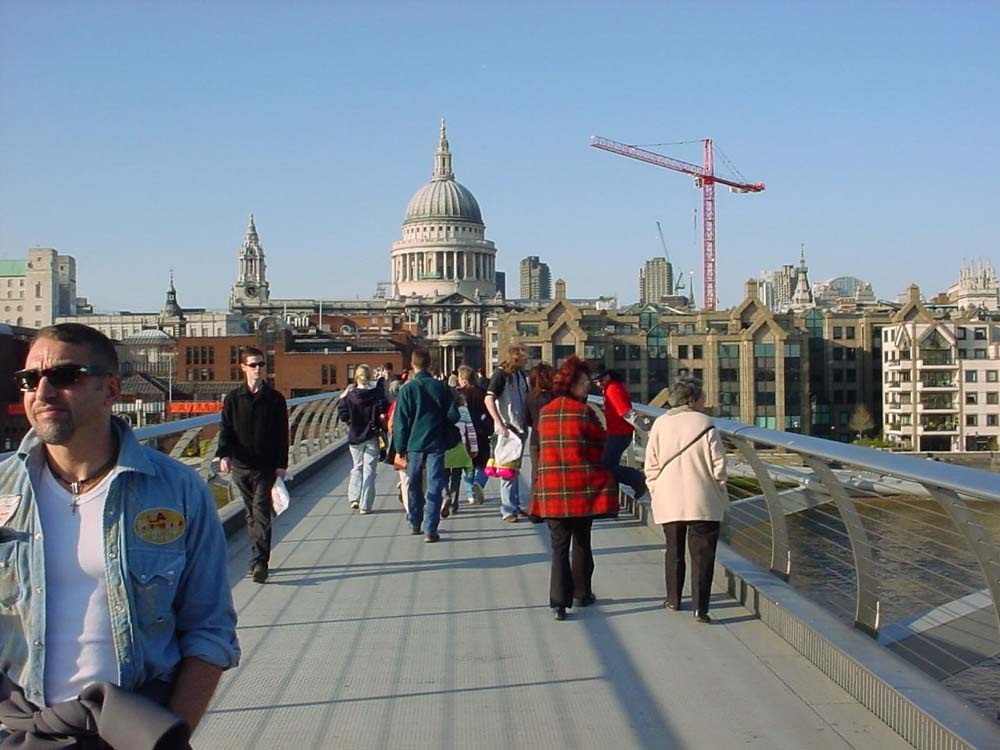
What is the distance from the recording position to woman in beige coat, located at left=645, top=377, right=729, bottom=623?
649 cm

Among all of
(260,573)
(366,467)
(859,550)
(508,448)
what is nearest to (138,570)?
(859,550)

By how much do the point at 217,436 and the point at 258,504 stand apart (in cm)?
89

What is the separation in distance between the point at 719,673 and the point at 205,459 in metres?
5.56

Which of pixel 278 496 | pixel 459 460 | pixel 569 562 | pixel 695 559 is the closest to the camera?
pixel 695 559

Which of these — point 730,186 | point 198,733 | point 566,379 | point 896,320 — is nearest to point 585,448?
point 566,379

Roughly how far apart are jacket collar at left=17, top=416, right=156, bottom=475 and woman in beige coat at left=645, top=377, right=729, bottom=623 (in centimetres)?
409

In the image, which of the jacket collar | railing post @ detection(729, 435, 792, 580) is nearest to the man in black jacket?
railing post @ detection(729, 435, 792, 580)

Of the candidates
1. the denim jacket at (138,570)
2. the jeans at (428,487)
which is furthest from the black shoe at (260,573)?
the denim jacket at (138,570)

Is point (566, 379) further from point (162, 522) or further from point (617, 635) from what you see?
point (162, 522)

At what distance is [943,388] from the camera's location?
67.1 m

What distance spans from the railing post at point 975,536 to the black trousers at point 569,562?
2820 millimetres

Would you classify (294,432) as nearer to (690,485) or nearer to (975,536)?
(690,485)

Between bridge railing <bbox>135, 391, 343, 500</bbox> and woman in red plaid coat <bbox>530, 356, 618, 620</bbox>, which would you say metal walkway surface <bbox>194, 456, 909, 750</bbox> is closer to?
woman in red plaid coat <bbox>530, 356, 618, 620</bbox>

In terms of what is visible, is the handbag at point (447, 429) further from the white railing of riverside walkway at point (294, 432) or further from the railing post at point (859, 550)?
the railing post at point (859, 550)
